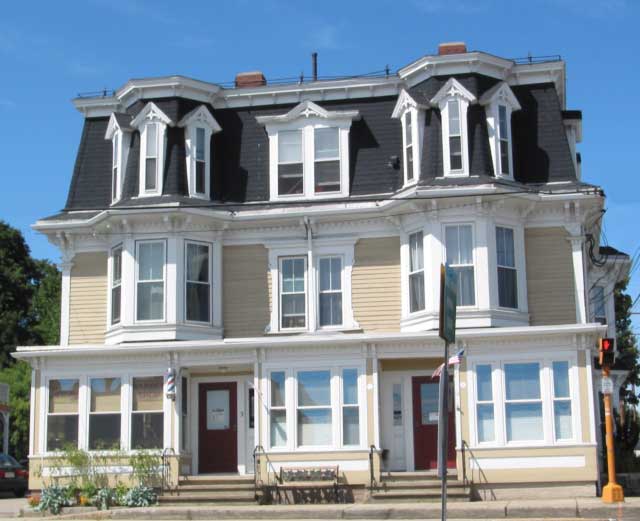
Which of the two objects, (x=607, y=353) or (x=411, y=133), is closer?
(x=607, y=353)

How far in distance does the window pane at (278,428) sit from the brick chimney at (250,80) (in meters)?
9.58

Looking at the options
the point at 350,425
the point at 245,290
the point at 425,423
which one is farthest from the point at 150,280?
the point at 425,423

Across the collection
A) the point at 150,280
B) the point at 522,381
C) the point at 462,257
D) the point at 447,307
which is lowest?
the point at 522,381

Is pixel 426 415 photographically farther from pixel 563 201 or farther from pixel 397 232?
pixel 563 201

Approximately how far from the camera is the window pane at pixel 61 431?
79.4 feet

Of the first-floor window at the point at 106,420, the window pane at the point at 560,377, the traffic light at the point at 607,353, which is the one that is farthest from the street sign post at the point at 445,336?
the first-floor window at the point at 106,420

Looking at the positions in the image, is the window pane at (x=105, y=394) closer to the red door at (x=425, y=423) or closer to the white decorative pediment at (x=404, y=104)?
the red door at (x=425, y=423)

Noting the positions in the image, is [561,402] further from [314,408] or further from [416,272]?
[314,408]

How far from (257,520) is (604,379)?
304 inches

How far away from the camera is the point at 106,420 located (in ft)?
79.3

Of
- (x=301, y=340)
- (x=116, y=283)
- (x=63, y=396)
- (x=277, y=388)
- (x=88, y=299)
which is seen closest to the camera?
(x=301, y=340)

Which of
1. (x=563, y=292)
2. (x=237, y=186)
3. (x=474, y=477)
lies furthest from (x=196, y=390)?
(x=563, y=292)

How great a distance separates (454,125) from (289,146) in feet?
14.6

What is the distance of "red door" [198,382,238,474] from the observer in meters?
24.9
